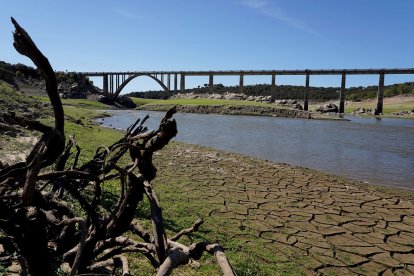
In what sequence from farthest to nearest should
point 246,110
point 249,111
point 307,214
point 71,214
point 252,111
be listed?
point 246,110, point 252,111, point 249,111, point 307,214, point 71,214

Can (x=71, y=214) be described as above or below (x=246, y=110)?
above

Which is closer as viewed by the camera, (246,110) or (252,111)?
(252,111)

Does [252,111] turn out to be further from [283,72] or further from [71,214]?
[71,214]

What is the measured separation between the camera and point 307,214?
7496mm

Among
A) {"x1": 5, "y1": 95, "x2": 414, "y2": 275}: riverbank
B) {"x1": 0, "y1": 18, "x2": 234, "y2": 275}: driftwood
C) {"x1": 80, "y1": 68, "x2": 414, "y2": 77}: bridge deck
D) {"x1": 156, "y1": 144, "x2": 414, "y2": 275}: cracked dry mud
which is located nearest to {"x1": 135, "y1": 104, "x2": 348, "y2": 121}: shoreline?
{"x1": 80, "y1": 68, "x2": 414, "y2": 77}: bridge deck

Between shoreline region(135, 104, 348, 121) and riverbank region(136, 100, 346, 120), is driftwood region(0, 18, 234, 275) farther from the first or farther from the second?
riverbank region(136, 100, 346, 120)

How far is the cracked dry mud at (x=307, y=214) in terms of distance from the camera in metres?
5.43

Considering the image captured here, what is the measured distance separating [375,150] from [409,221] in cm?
1419

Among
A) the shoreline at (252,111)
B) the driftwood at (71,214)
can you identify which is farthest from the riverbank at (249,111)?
the driftwood at (71,214)

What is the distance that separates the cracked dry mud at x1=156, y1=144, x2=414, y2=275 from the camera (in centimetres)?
543

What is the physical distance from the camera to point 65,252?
80.8 inches

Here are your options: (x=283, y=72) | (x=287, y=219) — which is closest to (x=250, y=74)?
(x=283, y=72)

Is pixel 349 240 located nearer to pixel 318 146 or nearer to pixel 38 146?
pixel 38 146

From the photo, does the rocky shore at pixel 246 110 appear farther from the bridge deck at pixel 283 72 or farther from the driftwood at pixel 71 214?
the driftwood at pixel 71 214
